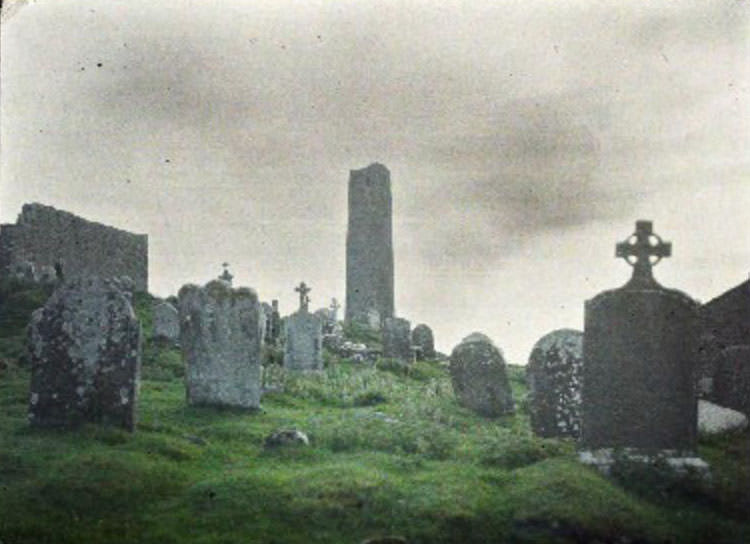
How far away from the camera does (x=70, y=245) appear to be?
33750mm

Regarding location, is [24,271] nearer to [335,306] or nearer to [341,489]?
[335,306]

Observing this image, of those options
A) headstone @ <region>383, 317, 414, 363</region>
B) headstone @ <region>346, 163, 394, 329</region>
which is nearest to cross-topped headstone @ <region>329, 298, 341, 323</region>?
headstone @ <region>346, 163, 394, 329</region>

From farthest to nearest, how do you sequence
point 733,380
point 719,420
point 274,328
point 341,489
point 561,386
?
point 274,328, point 733,380, point 561,386, point 719,420, point 341,489

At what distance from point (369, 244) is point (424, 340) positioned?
17.4 m

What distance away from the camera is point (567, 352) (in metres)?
13.8

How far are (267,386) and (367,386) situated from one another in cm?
303

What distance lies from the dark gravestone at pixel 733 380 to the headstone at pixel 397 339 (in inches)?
529

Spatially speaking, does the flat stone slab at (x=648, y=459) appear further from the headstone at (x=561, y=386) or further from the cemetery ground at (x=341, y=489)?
the headstone at (x=561, y=386)

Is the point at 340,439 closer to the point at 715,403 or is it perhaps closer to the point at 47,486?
the point at 47,486

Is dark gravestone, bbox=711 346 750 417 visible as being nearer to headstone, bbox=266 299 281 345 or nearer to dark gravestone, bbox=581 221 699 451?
dark gravestone, bbox=581 221 699 451

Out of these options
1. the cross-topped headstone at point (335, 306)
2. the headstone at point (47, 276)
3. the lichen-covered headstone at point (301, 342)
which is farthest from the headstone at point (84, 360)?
the cross-topped headstone at point (335, 306)

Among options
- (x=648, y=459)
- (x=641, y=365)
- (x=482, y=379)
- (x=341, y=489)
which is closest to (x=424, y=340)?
(x=482, y=379)

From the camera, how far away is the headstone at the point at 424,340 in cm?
3119

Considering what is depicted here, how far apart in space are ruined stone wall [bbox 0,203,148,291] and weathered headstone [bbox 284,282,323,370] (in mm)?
7998
